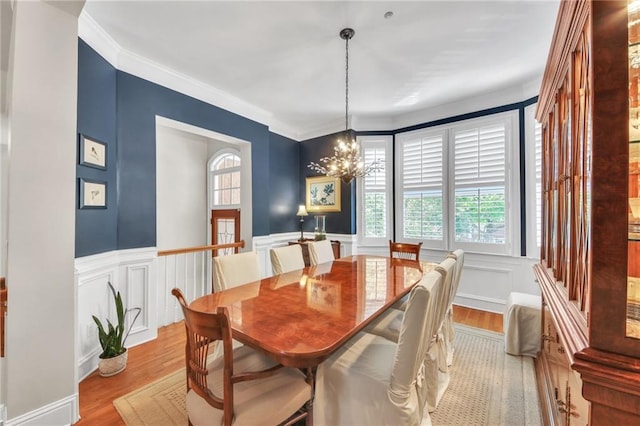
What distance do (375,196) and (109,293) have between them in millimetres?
3824

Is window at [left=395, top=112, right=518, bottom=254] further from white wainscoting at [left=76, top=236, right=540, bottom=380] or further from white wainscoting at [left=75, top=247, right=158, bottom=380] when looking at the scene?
white wainscoting at [left=75, top=247, right=158, bottom=380]

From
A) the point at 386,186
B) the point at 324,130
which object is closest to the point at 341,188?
the point at 386,186

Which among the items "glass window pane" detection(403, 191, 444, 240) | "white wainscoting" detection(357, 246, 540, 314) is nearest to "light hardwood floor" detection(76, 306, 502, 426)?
"white wainscoting" detection(357, 246, 540, 314)

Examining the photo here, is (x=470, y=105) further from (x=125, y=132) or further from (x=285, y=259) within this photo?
(x=125, y=132)

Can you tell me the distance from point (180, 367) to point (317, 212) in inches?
130

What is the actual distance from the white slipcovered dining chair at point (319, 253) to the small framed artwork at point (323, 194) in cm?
153

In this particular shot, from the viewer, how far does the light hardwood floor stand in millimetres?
1807

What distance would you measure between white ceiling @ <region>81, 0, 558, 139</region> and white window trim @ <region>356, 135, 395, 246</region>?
2.85 ft

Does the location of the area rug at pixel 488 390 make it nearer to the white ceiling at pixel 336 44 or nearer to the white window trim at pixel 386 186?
the white window trim at pixel 386 186

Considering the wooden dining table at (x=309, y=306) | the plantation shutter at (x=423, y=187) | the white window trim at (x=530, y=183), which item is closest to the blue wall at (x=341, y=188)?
the plantation shutter at (x=423, y=187)

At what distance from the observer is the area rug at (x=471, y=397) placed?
1.75 m

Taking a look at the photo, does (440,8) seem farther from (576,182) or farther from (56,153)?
(56,153)

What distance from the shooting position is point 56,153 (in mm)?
1688

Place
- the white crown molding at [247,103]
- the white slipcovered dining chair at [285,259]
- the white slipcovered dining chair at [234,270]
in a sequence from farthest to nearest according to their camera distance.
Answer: the white slipcovered dining chair at [285,259] < the white crown molding at [247,103] < the white slipcovered dining chair at [234,270]
